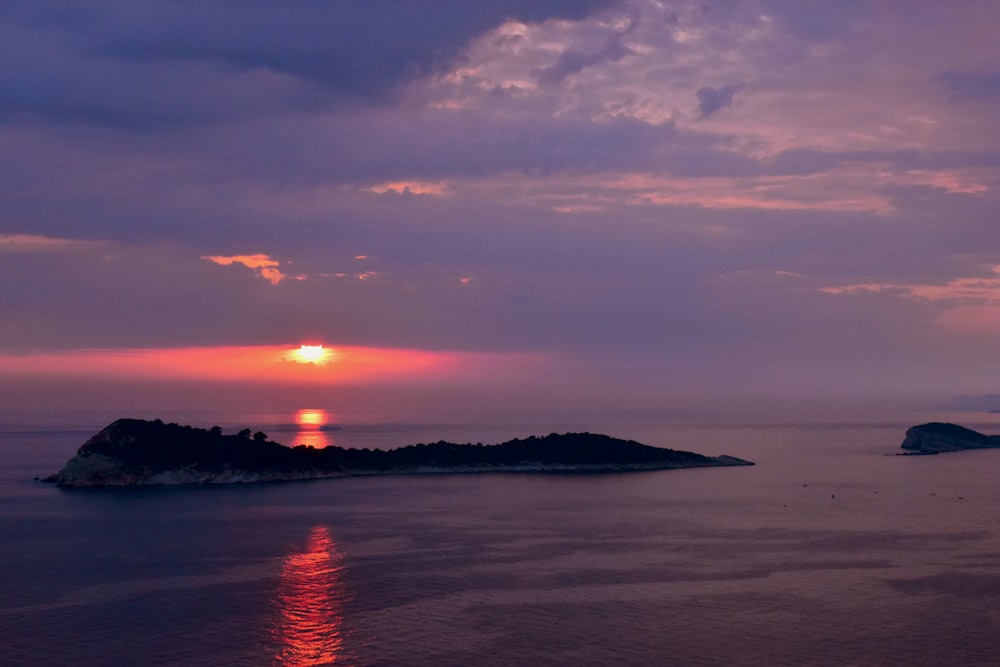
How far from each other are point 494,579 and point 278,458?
79.0 m

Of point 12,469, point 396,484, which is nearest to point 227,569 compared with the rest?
point 396,484

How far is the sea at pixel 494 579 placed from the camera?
42.2 m

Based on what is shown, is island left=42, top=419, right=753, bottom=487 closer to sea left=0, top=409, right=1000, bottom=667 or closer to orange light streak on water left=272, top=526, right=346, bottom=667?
sea left=0, top=409, right=1000, bottom=667

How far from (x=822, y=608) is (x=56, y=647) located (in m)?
40.4

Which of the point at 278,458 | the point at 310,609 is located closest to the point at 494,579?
the point at 310,609

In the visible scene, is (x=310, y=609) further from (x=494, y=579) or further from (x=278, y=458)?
(x=278, y=458)

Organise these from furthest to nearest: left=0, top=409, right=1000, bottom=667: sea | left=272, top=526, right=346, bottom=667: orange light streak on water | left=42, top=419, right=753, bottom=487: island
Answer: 1. left=42, top=419, right=753, bottom=487: island
2. left=0, top=409, right=1000, bottom=667: sea
3. left=272, top=526, right=346, bottom=667: orange light streak on water

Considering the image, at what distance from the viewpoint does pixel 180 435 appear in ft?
401

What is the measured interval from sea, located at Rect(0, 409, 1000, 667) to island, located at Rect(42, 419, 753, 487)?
8.21 m

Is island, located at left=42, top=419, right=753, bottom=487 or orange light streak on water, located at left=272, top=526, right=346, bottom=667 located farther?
island, located at left=42, top=419, right=753, bottom=487

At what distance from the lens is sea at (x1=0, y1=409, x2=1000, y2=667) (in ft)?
139

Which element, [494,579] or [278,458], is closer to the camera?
[494,579]

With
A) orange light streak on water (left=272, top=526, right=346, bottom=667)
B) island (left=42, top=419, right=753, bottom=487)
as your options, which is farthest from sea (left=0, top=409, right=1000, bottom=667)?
island (left=42, top=419, right=753, bottom=487)

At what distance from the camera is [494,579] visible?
188ft
